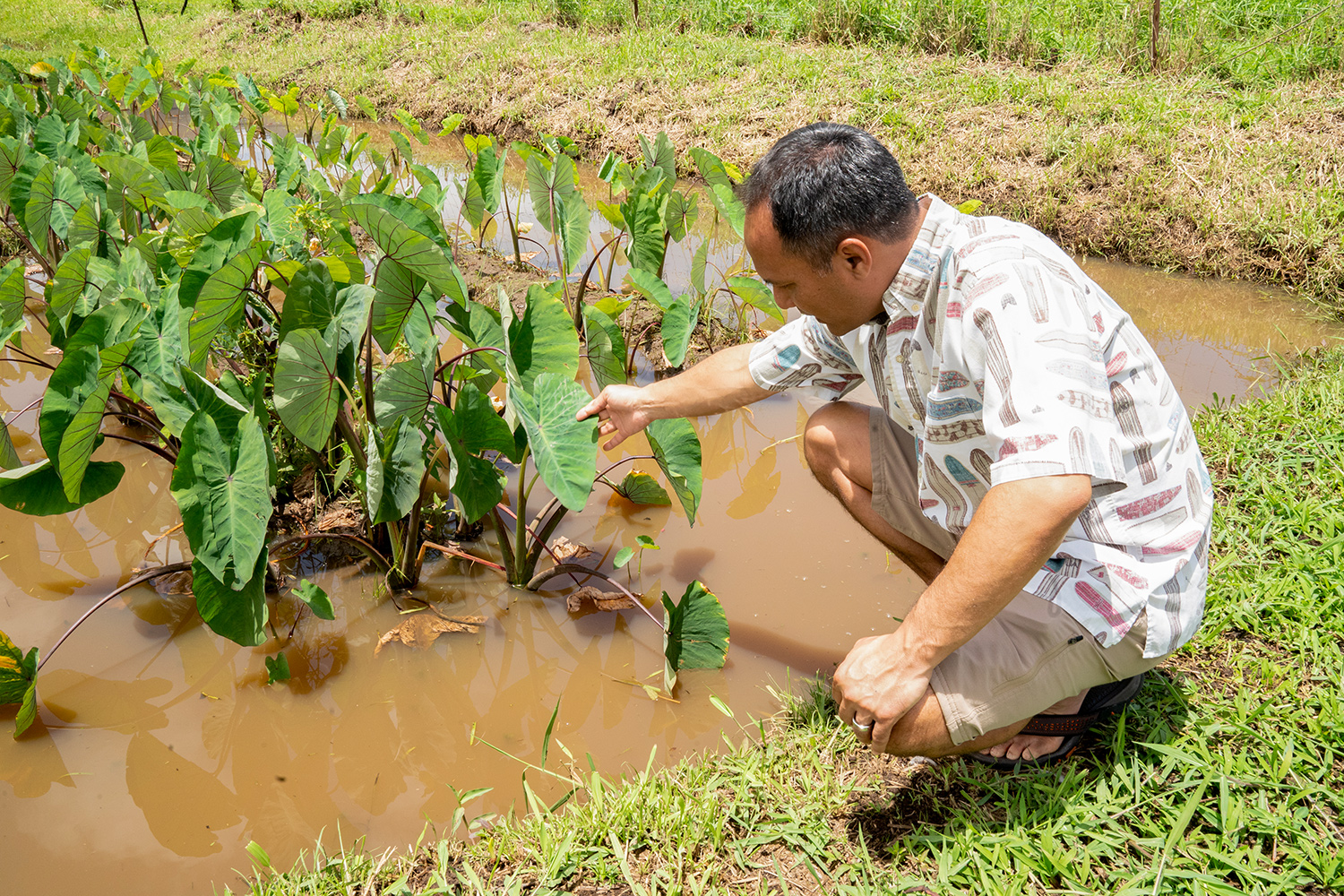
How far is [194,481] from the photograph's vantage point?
1360mm

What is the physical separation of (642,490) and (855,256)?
3.48ft

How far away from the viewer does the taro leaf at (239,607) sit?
1422 millimetres

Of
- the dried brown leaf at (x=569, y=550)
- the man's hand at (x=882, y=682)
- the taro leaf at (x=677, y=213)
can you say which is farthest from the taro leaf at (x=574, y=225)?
the man's hand at (x=882, y=682)

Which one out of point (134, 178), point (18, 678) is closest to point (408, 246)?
point (18, 678)

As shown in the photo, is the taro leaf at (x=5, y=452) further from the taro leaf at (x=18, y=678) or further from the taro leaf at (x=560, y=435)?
the taro leaf at (x=560, y=435)

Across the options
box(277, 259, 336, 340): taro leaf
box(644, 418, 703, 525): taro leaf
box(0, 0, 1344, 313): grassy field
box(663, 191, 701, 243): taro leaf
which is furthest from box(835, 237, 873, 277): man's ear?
box(0, 0, 1344, 313): grassy field

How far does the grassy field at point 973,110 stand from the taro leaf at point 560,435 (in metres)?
3.12

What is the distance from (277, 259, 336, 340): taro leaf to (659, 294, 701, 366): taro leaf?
2.93ft

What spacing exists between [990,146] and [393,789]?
4033 mm

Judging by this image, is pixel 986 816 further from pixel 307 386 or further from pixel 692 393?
pixel 307 386

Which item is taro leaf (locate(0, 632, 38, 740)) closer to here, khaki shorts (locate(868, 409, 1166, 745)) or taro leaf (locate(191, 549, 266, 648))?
taro leaf (locate(191, 549, 266, 648))

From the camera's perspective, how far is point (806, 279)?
1230mm

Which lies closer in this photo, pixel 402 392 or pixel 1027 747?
pixel 1027 747

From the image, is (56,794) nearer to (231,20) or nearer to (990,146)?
(990,146)
